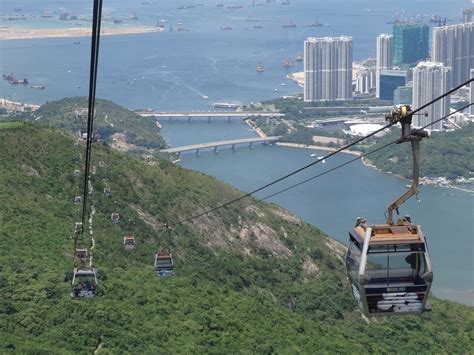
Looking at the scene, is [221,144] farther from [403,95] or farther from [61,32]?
[61,32]

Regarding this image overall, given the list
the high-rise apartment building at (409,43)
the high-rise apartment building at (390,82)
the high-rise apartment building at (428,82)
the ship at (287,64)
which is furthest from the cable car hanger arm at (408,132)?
the high-rise apartment building at (409,43)

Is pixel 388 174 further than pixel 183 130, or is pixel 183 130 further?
pixel 183 130

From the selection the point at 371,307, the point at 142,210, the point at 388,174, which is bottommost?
the point at 388,174

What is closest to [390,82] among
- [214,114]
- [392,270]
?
[214,114]

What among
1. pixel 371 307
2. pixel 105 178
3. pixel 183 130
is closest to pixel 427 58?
pixel 183 130

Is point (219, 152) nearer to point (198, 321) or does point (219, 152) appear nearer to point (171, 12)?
point (198, 321)

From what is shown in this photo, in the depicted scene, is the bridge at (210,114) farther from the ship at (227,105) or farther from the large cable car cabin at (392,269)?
the large cable car cabin at (392,269)
